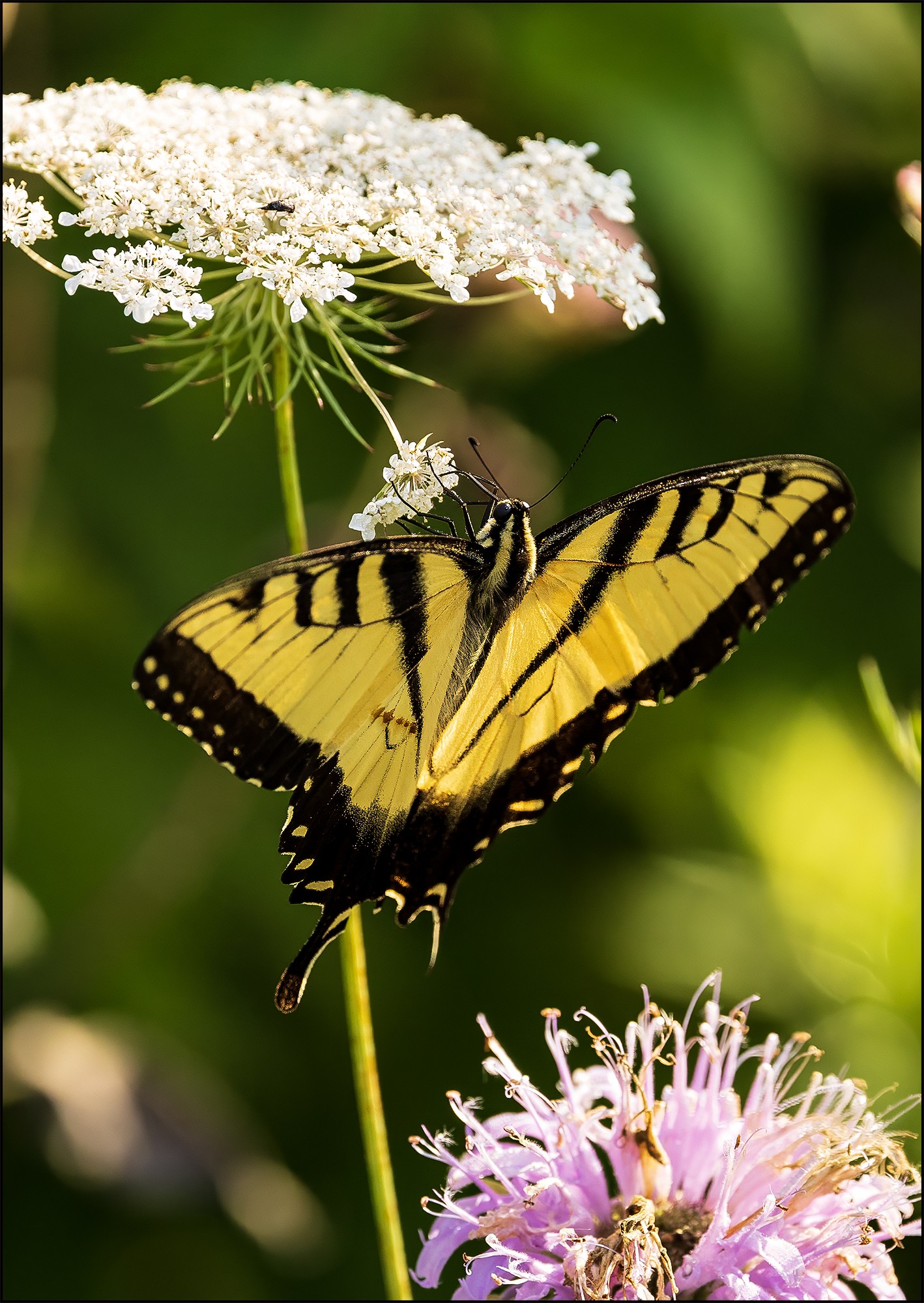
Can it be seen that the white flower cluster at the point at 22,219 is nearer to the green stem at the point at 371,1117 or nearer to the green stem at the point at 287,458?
the green stem at the point at 287,458

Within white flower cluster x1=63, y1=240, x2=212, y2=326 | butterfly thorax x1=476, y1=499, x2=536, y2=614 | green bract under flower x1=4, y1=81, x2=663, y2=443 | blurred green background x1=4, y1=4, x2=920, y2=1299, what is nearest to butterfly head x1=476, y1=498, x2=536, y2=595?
butterfly thorax x1=476, y1=499, x2=536, y2=614

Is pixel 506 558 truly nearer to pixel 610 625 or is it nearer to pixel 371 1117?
pixel 610 625

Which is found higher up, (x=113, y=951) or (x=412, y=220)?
(x=412, y=220)

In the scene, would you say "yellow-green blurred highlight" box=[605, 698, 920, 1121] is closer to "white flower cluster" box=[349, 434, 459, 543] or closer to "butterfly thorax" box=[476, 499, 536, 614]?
"butterfly thorax" box=[476, 499, 536, 614]

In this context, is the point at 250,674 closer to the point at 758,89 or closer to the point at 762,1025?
the point at 762,1025

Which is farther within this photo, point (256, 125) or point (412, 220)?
point (256, 125)

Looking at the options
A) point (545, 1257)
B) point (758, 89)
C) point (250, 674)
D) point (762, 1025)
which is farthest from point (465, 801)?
point (758, 89)
